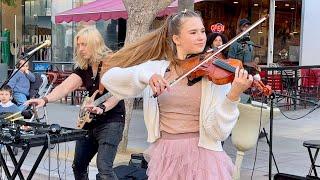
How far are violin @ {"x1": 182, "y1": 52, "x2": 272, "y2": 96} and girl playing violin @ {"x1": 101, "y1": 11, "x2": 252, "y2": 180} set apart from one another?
6 centimetres

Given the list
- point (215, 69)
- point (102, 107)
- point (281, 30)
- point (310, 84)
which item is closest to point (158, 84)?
point (215, 69)

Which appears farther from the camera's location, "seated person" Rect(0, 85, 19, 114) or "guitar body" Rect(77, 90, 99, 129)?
"seated person" Rect(0, 85, 19, 114)

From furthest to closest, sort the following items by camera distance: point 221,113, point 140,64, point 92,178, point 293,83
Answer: point 293,83 < point 92,178 < point 140,64 < point 221,113

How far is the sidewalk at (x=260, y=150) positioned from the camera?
22.5 ft

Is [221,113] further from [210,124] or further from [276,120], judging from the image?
[276,120]

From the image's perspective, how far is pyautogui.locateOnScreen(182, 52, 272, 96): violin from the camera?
2.78 metres

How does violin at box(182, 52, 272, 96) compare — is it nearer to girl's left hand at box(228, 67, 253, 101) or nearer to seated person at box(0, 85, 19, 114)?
girl's left hand at box(228, 67, 253, 101)

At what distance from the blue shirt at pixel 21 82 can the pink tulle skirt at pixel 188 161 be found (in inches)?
254

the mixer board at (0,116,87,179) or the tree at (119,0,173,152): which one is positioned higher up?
the tree at (119,0,173,152)

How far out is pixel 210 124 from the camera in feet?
9.57

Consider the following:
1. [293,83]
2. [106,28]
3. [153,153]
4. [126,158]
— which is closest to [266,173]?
[126,158]

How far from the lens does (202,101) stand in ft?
9.70

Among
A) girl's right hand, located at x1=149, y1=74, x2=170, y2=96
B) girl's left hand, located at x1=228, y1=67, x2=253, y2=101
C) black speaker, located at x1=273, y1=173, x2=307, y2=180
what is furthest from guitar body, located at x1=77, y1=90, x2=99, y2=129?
girl's left hand, located at x1=228, y1=67, x2=253, y2=101

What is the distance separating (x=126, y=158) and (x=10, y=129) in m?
3.10
